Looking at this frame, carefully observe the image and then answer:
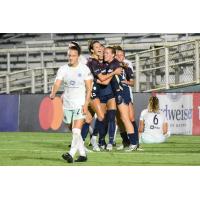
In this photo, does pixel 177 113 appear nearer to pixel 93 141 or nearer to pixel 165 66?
pixel 165 66

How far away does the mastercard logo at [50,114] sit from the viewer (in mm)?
8891

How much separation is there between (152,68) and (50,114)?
1.63 meters

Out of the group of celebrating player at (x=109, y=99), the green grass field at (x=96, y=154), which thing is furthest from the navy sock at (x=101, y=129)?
the green grass field at (x=96, y=154)

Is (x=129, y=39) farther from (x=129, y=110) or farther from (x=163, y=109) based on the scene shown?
(x=163, y=109)

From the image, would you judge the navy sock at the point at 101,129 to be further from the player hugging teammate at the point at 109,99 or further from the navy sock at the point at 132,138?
the navy sock at the point at 132,138

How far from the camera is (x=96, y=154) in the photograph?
6.72 m

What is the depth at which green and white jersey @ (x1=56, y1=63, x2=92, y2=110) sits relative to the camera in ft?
19.9

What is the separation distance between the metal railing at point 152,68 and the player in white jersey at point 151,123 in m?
0.37

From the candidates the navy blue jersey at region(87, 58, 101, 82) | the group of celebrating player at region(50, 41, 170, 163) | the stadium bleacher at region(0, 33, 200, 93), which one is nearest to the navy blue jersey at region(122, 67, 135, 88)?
the group of celebrating player at region(50, 41, 170, 163)

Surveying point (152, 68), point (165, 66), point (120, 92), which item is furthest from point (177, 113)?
point (120, 92)

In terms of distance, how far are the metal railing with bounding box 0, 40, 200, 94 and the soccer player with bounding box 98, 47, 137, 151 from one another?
0.55m

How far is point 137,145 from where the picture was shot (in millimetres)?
7082
